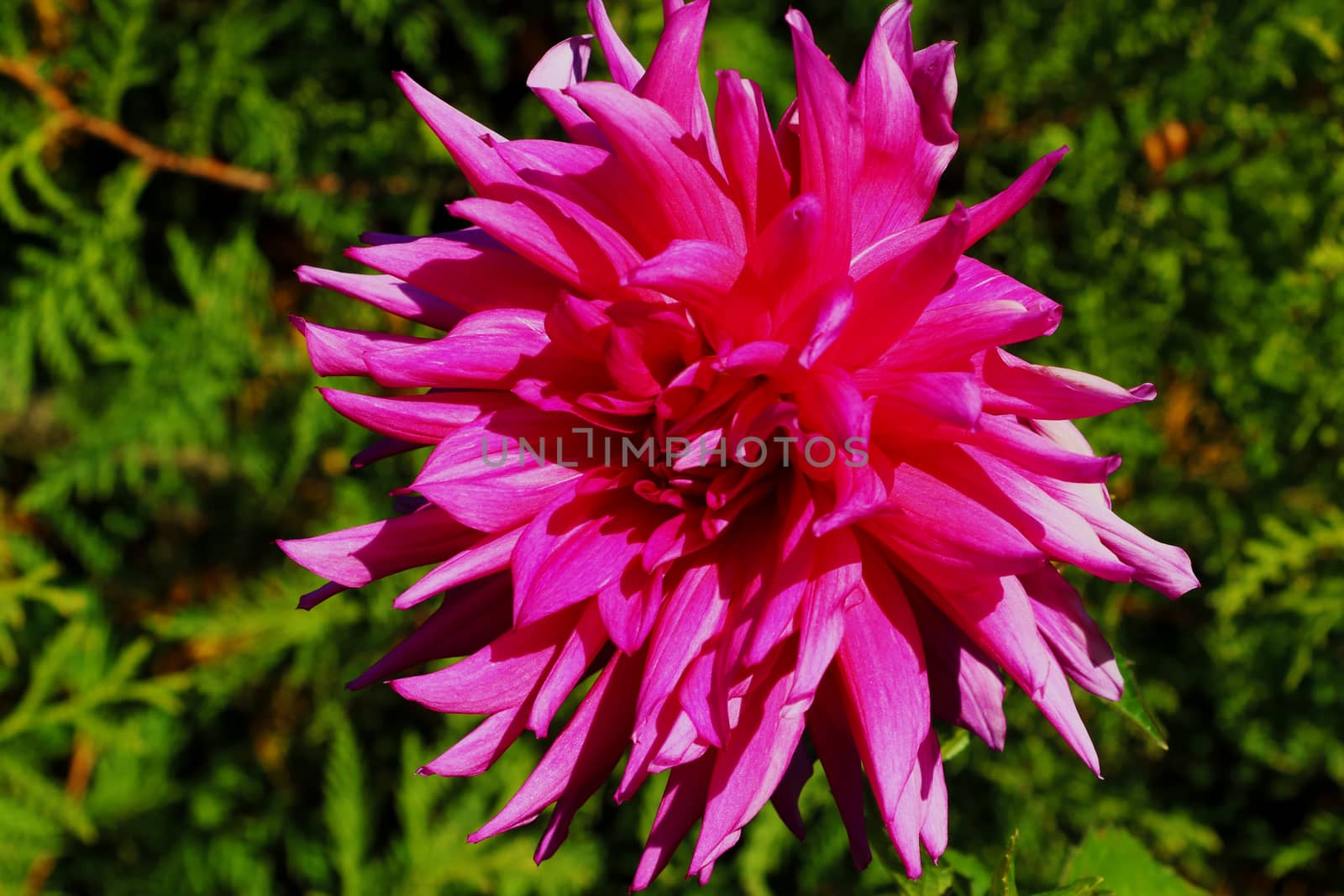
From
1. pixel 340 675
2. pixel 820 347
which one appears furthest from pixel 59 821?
pixel 820 347

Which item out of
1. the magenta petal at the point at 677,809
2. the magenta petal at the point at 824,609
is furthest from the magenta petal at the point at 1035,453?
the magenta petal at the point at 677,809

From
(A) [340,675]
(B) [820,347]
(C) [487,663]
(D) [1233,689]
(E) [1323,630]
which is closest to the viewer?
(B) [820,347]

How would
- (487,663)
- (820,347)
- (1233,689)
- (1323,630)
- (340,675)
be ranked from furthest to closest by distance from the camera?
(340,675) → (1233,689) → (1323,630) → (487,663) → (820,347)

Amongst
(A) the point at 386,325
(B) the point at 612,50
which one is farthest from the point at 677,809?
(A) the point at 386,325

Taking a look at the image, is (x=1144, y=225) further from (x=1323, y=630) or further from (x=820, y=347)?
(x=820, y=347)

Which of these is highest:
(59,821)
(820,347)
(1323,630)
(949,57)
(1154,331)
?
(949,57)

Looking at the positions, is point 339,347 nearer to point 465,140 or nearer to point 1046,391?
point 465,140

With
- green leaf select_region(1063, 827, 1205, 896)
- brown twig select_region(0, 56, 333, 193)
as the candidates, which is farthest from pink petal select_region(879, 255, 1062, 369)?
brown twig select_region(0, 56, 333, 193)

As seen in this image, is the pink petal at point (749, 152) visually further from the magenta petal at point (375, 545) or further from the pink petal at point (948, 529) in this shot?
the magenta petal at point (375, 545)
